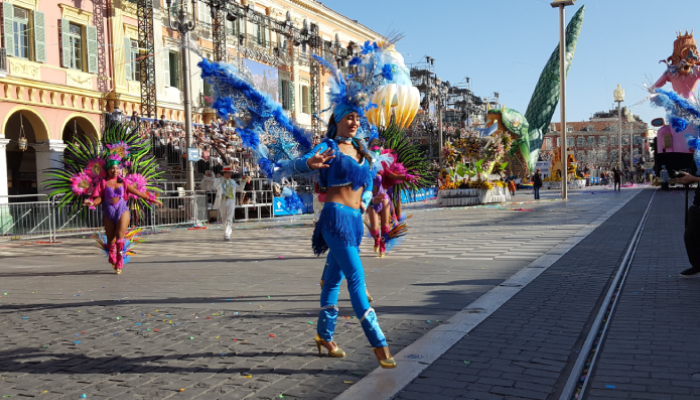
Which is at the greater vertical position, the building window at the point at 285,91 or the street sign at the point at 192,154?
the building window at the point at 285,91

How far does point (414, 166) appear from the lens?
10555mm

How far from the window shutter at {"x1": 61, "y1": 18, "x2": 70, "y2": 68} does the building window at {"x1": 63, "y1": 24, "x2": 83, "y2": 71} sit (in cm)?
9

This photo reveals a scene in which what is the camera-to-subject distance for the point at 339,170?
466 centimetres

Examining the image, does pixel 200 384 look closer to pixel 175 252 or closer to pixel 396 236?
pixel 396 236

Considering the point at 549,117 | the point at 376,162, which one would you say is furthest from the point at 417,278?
the point at 549,117

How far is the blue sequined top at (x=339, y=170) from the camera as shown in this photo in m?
4.65

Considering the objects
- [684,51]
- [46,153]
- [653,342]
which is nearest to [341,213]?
[653,342]

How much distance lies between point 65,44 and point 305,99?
18.9m

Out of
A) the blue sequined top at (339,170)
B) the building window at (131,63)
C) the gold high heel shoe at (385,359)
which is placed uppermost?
the building window at (131,63)

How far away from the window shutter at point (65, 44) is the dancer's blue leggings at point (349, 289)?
21.5 m

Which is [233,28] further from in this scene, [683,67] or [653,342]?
[653,342]

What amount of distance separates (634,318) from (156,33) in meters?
26.3

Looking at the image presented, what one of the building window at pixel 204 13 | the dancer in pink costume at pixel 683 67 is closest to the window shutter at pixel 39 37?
the building window at pixel 204 13

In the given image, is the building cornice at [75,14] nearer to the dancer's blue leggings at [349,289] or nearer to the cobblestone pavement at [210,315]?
the cobblestone pavement at [210,315]
